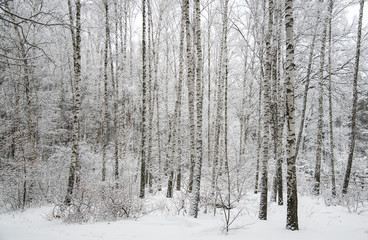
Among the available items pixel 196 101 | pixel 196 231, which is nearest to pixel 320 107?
pixel 196 101

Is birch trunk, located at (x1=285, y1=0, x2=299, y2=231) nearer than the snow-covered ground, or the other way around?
the snow-covered ground

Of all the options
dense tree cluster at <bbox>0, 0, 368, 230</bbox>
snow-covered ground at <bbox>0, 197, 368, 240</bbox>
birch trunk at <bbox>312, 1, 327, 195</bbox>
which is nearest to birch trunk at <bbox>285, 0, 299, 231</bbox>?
dense tree cluster at <bbox>0, 0, 368, 230</bbox>

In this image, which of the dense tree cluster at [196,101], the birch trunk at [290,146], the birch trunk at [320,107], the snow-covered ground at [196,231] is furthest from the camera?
the birch trunk at [320,107]

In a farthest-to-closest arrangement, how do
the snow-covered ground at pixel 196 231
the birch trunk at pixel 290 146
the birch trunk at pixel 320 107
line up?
the birch trunk at pixel 320 107 → the birch trunk at pixel 290 146 → the snow-covered ground at pixel 196 231

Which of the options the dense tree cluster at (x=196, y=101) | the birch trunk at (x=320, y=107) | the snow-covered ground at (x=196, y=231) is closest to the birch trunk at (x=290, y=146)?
the dense tree cluster at (x=196, y=101)

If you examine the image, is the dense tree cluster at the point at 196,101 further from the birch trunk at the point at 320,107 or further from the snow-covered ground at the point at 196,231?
the snow-covered ground at the point at 196,231

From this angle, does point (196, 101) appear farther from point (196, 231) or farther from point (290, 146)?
point (196, 231)

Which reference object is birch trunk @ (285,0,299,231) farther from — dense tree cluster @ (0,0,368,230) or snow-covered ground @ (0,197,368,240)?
snow-covered ground @ (0,197,368,240)

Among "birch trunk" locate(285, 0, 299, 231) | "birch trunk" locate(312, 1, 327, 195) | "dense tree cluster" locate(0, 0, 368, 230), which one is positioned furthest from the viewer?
"birch trunk" locate(312, 1, 327, 195)

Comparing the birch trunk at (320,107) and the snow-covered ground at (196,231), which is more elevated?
the birch trunk at (320,107)

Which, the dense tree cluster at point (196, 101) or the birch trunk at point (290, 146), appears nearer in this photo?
the birch trunk at point (290, 146)

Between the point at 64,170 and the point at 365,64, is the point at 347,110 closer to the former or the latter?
the point at 365,64

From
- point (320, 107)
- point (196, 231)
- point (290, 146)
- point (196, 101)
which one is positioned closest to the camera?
point (290, 146)

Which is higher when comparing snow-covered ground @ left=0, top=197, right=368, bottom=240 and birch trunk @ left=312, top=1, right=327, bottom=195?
birch trunk @ left=312, top=1, right=327, bottom=195
